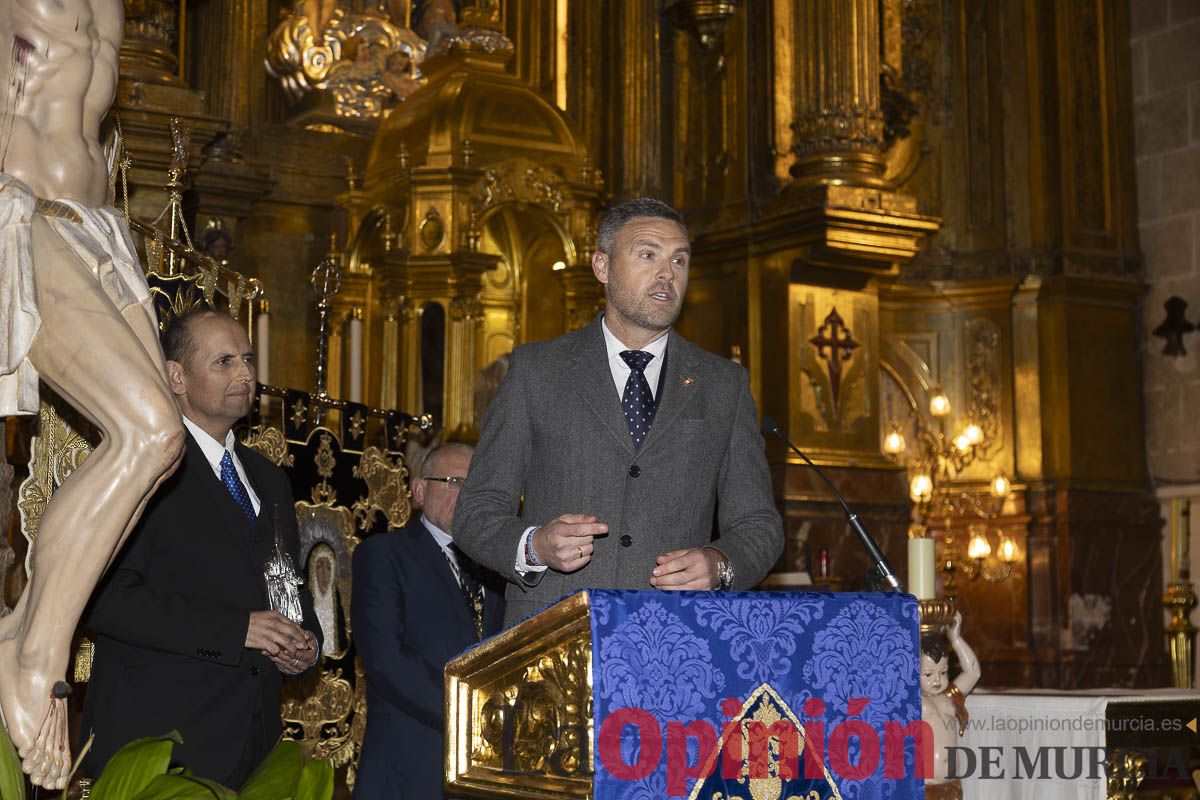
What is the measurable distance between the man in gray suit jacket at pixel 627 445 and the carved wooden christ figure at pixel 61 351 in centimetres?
66

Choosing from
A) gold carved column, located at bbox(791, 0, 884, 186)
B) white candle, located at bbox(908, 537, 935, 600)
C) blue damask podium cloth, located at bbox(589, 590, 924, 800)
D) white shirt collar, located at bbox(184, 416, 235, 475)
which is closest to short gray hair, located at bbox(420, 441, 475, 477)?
white shirt collar, located at bbox(184, 416, 235, 475)

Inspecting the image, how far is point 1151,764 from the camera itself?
506cm

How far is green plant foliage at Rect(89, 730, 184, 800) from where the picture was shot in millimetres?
2586

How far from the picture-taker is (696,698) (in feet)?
8.23

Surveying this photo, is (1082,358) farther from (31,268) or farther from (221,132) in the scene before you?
(31,268)

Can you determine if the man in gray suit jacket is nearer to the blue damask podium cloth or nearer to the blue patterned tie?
the blue damask podium cloth

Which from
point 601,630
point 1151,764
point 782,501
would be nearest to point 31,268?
point 601,630

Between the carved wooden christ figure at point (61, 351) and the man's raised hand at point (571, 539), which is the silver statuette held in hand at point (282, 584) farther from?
the man's raised hand at point (571, 539)

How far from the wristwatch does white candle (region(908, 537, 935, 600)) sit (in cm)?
178

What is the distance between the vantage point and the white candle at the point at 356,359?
863 cm

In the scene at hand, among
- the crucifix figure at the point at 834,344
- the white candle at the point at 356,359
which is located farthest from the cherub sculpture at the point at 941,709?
the crucifix figure at the point at 834,344

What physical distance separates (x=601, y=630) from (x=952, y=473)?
9086mm

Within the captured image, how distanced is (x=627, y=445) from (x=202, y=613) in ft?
4.15

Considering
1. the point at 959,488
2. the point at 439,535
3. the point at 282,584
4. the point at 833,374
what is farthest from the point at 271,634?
the point at 959,488
